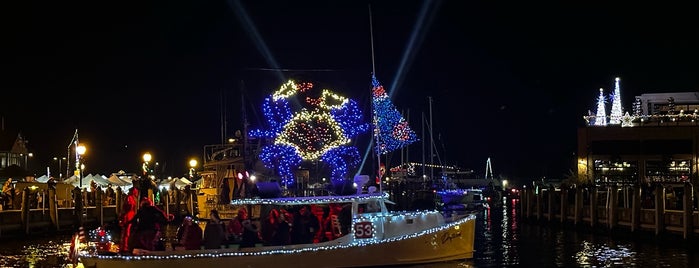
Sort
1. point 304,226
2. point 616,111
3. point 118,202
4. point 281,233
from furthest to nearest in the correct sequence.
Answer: point 616,111, point 118,202, point 304,226, point 281,233

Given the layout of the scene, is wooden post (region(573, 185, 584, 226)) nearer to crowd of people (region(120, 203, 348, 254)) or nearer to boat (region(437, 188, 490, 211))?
crowd of people (region(120, 203, 348, 254))

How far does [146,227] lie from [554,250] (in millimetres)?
15147

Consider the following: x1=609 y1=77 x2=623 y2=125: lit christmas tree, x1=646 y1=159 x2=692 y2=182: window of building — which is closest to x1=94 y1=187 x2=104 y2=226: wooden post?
x1=609 y1=77 x2=623 y2=125: lit christmas tree

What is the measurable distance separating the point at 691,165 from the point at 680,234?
874 inches

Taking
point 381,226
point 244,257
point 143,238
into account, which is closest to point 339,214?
point 381,226

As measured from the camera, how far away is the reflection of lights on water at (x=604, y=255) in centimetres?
2585

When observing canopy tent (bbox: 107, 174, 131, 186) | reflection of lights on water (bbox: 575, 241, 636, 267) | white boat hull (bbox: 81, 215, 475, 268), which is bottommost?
reflection of lights on water (bbox: 575, 241, 636, 267)

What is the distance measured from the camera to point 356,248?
2195 cm

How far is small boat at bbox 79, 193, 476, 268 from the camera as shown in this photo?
21.1 m

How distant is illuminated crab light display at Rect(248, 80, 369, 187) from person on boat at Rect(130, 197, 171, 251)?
720 inches

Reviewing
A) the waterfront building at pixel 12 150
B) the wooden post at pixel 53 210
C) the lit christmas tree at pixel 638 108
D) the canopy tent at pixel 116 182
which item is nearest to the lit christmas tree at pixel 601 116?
the lit christmas tree at pixel 638 108

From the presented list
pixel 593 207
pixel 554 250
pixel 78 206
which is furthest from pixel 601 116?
pixel 78 206

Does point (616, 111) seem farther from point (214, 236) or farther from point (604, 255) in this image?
point (214, 236)

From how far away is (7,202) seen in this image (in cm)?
3947
